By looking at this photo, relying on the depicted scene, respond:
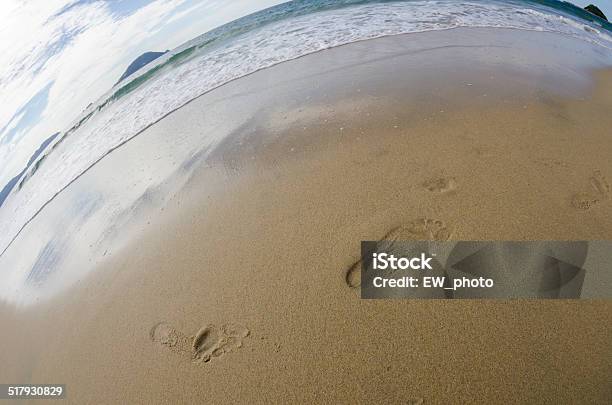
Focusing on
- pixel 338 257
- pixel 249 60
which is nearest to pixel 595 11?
pixel 249 60

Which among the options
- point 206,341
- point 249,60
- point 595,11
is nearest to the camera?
point 206,341

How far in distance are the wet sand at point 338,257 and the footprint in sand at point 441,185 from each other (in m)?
0.04

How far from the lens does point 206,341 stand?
9.07ft

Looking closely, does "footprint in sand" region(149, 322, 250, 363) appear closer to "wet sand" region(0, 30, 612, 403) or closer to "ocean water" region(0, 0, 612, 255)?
"wet sand" region(0, 30, 612, 403)

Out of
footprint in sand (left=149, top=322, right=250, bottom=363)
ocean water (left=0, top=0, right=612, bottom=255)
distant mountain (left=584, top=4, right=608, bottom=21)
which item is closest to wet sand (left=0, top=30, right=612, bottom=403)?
footprint in sand (left=149, top=322, right=250, bottom=363)

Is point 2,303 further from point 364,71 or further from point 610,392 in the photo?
point 364,71

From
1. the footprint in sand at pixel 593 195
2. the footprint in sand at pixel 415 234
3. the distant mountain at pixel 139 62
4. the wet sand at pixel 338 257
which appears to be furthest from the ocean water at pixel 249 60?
the distant mountain at pixel 139 62

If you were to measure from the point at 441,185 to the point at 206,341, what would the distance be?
2862mm

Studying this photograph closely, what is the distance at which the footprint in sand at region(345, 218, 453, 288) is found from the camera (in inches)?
118

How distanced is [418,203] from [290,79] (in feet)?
18.2

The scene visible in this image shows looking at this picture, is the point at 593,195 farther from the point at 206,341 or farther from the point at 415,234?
the point at 206,341

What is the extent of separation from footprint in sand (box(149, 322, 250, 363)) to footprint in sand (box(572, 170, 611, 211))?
342cm

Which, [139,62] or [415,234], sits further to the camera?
[139,62]

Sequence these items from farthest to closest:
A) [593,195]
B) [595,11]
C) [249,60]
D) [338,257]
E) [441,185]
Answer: [595,11] → [249,60] → [441,185] → [593,195] → [338,257]
